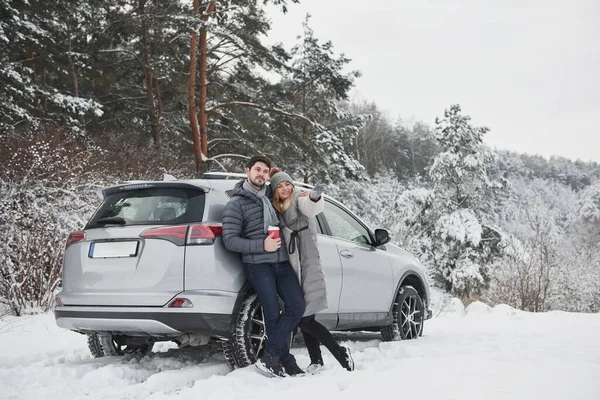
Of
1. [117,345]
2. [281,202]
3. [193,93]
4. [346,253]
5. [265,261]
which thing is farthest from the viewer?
[193,93]

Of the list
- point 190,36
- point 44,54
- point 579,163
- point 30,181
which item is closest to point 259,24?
point 190,36

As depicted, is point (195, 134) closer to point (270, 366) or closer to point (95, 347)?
point (95, 347)

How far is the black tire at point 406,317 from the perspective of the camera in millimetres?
6671

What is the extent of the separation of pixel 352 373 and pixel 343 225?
196 centimetres

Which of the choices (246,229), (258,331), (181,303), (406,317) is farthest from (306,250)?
(406,317)

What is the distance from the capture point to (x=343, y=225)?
6.15m

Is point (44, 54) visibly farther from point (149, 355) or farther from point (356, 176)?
point (149, 355)

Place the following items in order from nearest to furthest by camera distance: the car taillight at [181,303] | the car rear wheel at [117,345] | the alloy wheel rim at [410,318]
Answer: the car taillight at [181,303], the car rear wheel at [117,345], the alloy wheel rim at [410,318]

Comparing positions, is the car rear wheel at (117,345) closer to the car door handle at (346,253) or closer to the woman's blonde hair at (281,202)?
the woman's blonde hair at (281,202)

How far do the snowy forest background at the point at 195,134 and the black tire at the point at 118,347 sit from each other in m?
3.52

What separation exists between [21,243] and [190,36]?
10.8 metres

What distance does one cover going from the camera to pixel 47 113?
1938 centimetres

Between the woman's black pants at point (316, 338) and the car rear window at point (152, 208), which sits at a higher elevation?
the car rear window at point (152, 208)

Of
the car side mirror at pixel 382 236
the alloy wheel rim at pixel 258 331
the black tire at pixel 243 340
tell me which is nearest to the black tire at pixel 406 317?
the car side mirror at pixel 382 236
